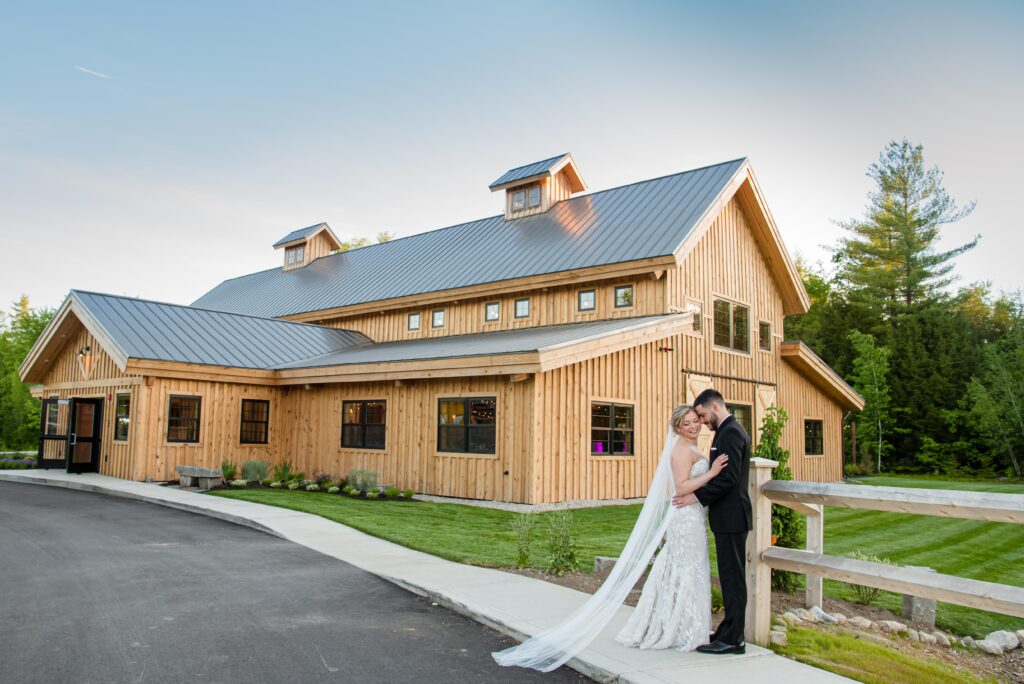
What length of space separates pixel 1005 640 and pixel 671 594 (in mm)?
3686

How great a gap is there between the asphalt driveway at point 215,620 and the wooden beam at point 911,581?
1.87 meters

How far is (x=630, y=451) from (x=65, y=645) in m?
13.3

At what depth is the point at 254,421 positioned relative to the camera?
20344mm

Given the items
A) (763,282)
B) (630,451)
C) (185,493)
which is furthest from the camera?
(763,282)

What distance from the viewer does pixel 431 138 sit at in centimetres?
2856

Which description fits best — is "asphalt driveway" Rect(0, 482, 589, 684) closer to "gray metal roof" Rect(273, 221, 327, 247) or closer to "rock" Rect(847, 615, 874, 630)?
"rock" Rect(847, 615, 874, 630)

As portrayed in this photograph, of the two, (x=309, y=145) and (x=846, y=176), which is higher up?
(x=846, y=176)

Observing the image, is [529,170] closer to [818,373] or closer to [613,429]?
[613,429]

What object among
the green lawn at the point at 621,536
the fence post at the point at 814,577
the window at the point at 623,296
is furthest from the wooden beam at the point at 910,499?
the window at the point at 623,296

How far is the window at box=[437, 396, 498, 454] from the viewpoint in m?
15.7

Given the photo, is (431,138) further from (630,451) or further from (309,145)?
(630,451)

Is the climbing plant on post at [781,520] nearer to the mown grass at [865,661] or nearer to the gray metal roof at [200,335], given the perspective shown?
the mown grass at [865,661]

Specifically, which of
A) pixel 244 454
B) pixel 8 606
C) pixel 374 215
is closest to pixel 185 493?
pixel 244 454

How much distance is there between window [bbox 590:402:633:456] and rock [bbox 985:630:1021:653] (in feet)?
31.8
